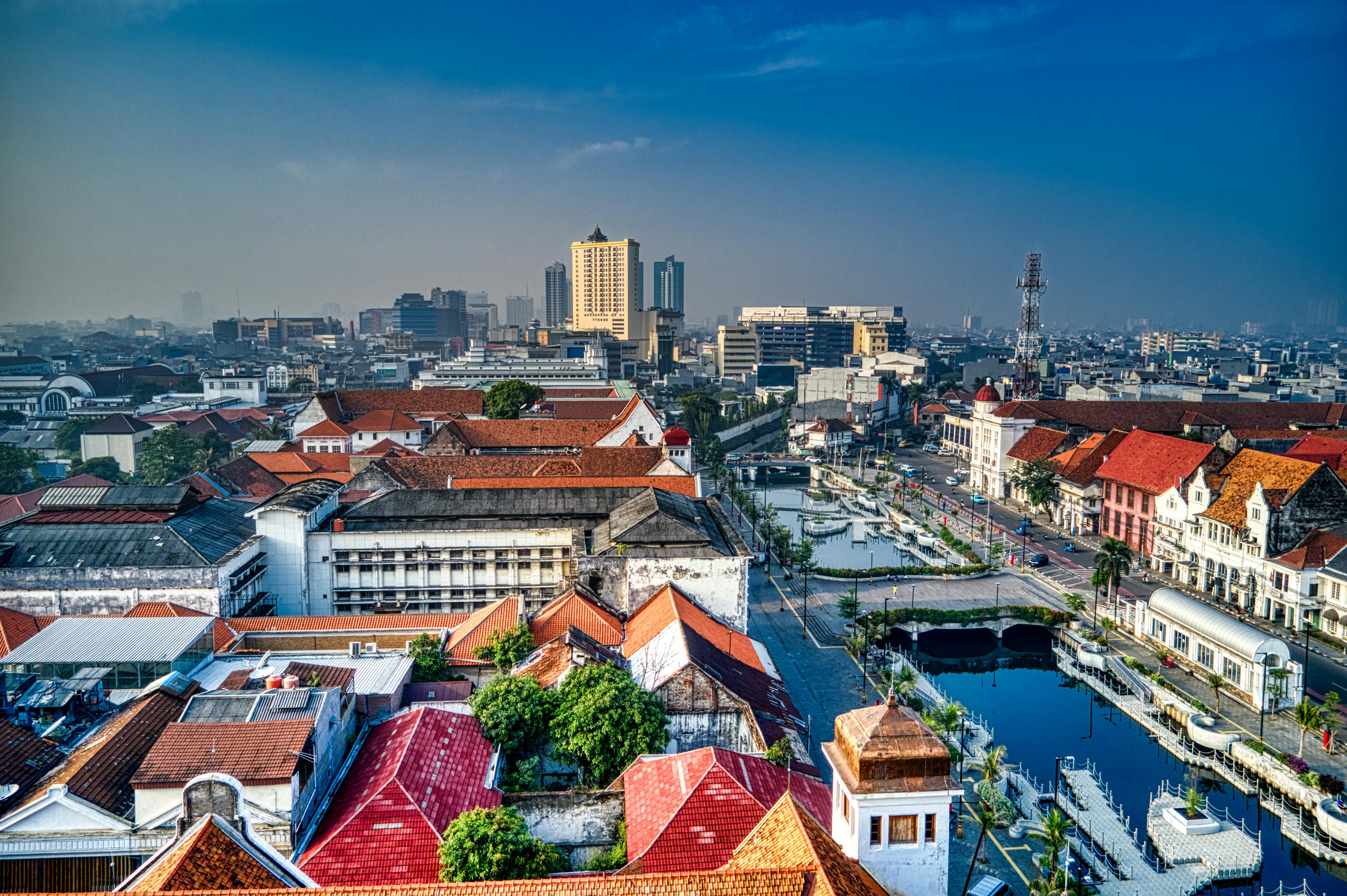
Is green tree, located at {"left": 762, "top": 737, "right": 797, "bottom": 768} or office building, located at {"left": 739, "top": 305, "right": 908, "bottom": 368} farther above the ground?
office building, located at {"left": 739, "top": 305, "right": 908, "bottom": 368}

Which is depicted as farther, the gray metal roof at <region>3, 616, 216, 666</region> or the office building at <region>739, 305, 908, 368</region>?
the office building at <region>739, 305, 908, 368</region>

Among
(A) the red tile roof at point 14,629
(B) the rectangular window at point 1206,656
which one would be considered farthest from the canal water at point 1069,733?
(A) the red tile roof at point 14,629

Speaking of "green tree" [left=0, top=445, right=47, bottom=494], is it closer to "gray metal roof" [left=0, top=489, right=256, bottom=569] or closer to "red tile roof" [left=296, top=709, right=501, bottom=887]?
"gray metal roof" [left=0, top=489, right=256, bottom=569]

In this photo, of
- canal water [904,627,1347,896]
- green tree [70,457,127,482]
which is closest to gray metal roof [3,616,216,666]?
canal water [904,627,1347,896]

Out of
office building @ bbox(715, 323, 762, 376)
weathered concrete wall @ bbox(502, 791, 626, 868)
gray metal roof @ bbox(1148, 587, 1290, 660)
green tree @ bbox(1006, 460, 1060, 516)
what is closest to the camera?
weathered concrete wall @ bbox(502, 791, 626, 868)

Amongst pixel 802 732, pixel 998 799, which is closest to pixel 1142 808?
pixel 998 799

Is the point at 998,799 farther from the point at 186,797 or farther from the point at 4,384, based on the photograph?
the point at 4,384

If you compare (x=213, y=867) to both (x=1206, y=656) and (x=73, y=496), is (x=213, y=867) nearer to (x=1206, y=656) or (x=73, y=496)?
(x=73, y=496)

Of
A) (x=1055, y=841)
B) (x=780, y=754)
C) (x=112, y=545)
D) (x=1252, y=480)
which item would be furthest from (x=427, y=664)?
(x=1252, y=480)
